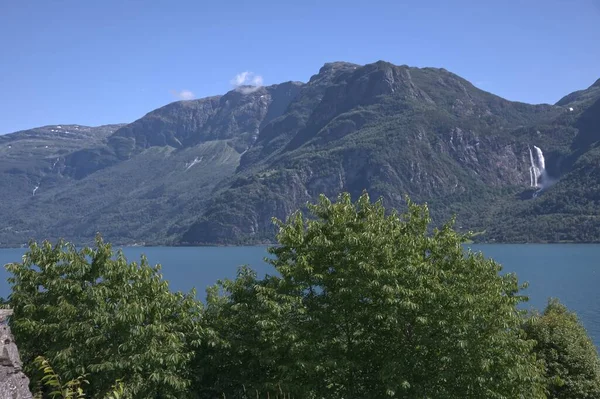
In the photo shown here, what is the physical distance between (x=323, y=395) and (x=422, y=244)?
6.56m

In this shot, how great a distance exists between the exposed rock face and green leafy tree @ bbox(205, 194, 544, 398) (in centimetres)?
889

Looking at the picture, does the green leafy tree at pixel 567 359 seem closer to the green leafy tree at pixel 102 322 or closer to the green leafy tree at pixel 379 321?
the green leafy tree at pixel 379 321

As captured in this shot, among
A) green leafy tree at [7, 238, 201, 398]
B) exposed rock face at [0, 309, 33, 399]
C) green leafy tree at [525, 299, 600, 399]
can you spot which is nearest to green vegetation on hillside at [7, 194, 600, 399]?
green leafy tree at [7, 238, 201, 398]

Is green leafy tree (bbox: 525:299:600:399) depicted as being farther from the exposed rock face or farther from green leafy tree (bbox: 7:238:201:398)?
the exposed rock face

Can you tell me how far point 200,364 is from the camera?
22609 mm

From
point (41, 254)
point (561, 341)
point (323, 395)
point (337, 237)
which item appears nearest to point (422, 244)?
point (337, 237)

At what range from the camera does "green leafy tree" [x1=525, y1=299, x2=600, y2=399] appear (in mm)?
26016

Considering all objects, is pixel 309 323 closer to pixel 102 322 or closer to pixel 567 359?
pixel 102 322

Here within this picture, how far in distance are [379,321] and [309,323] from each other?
254cm

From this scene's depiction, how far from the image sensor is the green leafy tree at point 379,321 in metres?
20.2

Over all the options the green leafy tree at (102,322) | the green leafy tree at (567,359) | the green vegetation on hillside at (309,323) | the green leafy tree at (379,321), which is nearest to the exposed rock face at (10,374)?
the green leafy tree at (102,322)

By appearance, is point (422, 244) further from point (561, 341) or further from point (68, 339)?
point (68, 339)

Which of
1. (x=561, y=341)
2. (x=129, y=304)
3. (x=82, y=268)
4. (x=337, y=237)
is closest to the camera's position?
(x=129, y=304)

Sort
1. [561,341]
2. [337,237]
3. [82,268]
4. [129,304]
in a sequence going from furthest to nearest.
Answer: [561,341]
[337,237]
[82,268]
[129,304]
